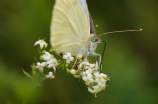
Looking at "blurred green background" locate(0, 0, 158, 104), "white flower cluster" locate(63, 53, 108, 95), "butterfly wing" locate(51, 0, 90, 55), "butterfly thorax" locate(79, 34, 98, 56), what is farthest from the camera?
"blurred green background" locate(0, 0, 158, 104)

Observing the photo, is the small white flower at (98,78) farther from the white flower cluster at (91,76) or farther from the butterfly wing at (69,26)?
the butterfly wing at (69,26)

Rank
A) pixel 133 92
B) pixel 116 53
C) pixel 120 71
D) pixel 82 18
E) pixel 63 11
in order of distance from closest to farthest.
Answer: pixel 82 18, pixel 63 11, pixel 133 92, pixel 120 71, pixel 116 53

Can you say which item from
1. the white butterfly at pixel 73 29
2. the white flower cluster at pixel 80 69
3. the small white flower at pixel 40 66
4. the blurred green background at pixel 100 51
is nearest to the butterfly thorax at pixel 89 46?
the white butterfly at pixel 73 29

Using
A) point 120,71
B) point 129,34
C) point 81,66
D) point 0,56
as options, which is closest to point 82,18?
point 81,66

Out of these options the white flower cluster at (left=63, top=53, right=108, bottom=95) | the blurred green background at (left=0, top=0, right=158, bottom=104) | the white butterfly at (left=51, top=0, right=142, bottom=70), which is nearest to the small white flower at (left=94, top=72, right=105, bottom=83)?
the white flower cluster at (left=63, top=53, right=108, bottom=95)

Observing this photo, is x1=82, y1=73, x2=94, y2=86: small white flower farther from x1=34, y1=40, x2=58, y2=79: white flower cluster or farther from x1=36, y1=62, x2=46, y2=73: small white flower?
x1=36, y1=62, x2=46, y2=73: small white flower

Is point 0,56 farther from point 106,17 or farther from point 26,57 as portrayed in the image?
point 106,17
